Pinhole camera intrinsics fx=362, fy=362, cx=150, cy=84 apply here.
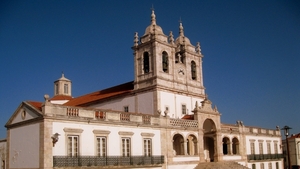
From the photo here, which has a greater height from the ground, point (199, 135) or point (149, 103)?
point (149, 103)

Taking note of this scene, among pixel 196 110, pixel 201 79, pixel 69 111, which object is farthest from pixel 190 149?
pixel 69 111

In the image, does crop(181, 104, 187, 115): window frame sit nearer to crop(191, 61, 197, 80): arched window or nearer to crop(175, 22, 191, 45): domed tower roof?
crop(191, 61, 197, 80): arched window

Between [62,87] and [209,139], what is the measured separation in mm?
23075

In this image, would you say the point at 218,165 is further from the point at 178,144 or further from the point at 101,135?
the point at 101,135

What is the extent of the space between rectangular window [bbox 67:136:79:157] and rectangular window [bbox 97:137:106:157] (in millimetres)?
1674

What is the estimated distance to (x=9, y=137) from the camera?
23.4 m

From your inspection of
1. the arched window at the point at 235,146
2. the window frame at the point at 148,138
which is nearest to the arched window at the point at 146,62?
the window frame at the point at 148,138

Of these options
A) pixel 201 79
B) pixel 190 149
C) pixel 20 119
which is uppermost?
pixel 201 79

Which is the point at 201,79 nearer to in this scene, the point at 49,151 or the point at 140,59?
the point at 140,59

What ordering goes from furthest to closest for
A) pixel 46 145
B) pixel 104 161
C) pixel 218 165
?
pixel 218 165 < pixel 104 161 < pixel 46 145

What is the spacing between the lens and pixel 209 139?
113ft

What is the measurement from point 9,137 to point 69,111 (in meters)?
5.20

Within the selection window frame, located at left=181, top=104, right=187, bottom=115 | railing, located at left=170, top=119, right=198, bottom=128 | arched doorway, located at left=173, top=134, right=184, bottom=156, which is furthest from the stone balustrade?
arched doorway, located at left=173, top=134, right=184, bottom=156

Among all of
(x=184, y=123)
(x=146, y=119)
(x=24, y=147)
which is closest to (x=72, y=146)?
(x=24, y=147)
